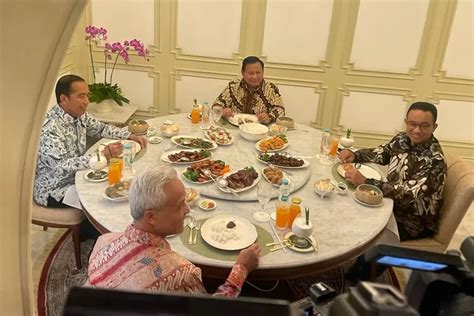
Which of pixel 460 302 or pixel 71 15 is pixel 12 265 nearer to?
pixel 71 15

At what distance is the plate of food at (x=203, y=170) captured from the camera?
241 cm

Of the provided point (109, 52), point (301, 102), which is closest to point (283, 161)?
point (301, 102)

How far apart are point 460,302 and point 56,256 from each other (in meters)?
2.73

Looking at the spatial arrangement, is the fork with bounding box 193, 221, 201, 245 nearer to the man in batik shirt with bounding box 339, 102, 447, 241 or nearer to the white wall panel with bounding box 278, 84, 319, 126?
the man in batik shirt with bounding box 339, 102, 447, 241

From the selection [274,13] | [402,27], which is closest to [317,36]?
[274,13]

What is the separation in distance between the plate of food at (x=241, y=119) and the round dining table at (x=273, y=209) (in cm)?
48

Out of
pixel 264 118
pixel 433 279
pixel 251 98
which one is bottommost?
pixel 264 118

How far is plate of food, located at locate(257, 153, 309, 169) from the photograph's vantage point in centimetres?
267

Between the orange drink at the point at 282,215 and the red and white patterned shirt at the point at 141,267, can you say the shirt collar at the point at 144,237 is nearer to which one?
the red and white patterned shirt at the point at 141,267

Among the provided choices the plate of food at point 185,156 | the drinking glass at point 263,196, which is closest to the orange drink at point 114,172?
the plate of food at point 185,156

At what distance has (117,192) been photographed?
2229mm

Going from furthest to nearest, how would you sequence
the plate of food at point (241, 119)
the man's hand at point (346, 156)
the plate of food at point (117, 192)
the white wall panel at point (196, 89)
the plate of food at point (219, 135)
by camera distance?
the white wall panel at point (196, 89), the plate of food at point (241, 119), the plate of food at point (219, 135), the man's hand at point (346, 156), the plate of food at point (117, 192)

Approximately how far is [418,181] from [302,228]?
0.97 meters

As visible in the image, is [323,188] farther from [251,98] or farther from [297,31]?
[297,31]
